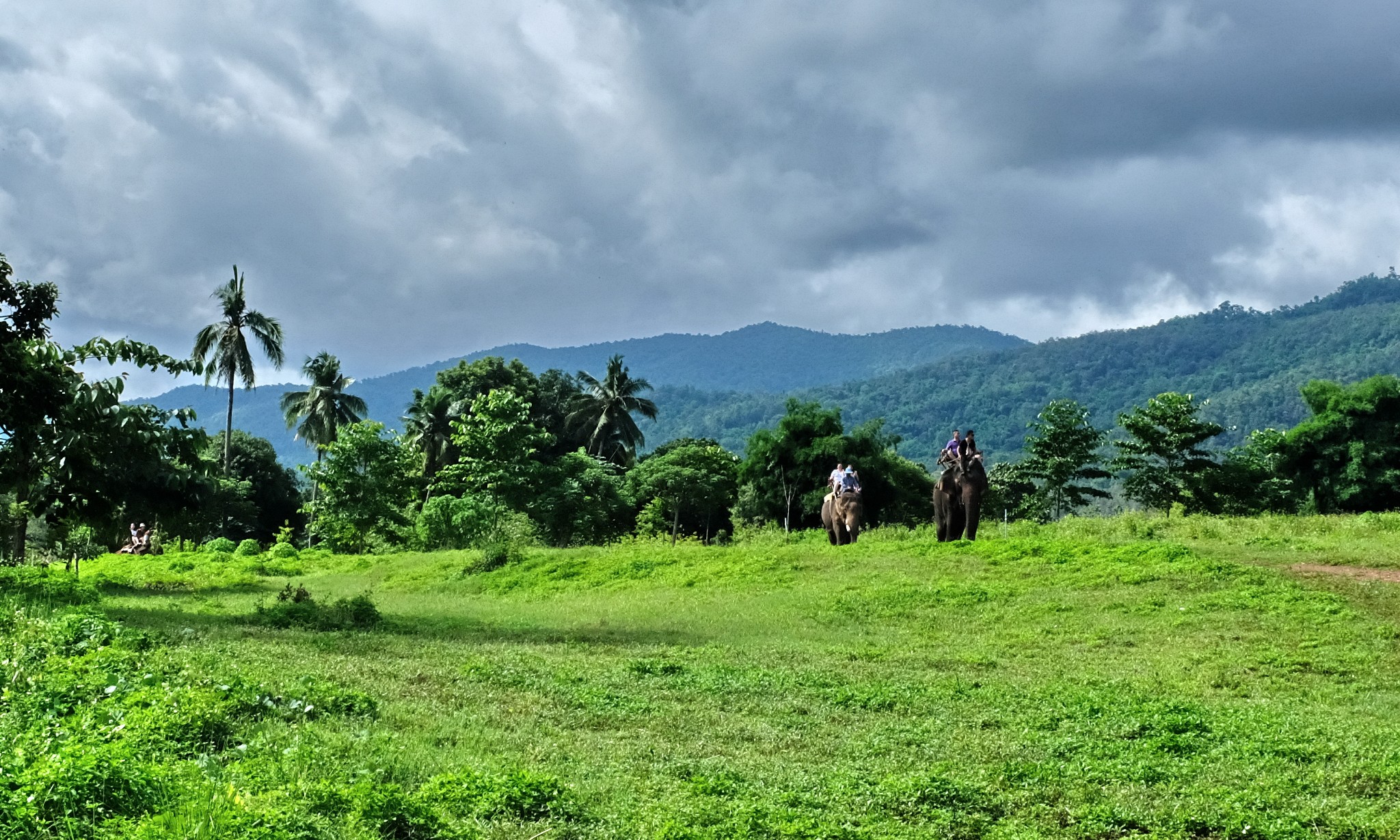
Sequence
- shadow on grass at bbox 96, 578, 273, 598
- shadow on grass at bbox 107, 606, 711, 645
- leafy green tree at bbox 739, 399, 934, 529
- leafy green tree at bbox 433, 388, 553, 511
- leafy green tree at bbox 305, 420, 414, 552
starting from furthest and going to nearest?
leafy green tree at bbox 739, 399, 934, 529, leafy green tree at bbox 305, 420, 414, 552, leafy green tree at bbox 433, 388, 553, 511, shadow on grass at bbox 96, 578, 273, 598, shadow on grass at bbox 107, 606, 711, 645

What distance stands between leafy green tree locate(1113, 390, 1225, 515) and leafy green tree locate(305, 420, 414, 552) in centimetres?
3498

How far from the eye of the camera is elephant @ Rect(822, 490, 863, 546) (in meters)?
29.7

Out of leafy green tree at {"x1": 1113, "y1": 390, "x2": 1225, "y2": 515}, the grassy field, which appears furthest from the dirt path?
leafy green tree at {"x1": 1113, "y1": 390, "x2": 1225, "y2": 515}

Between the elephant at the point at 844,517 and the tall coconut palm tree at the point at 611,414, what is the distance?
43318mm

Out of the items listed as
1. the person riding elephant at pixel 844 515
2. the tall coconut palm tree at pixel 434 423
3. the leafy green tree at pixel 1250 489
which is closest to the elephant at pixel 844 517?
the person riding elephant at pixel 844 515

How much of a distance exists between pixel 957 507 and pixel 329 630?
1606 centimetres

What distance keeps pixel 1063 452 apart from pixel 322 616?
51.2 metres

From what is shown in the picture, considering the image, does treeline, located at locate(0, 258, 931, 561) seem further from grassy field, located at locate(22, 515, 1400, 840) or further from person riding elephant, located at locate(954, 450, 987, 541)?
person riding elephant, located at locate(954, 450, 987, 541)

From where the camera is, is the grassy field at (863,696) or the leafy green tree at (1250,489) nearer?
the grassy field at (863,696)

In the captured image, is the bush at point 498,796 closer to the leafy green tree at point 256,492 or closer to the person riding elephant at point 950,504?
the person riding elephant at point 950,504

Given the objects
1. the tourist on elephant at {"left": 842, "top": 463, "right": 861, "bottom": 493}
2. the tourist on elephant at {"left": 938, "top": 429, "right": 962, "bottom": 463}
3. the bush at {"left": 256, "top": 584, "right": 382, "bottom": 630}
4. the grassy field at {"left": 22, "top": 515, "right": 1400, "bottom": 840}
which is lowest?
the grassy field at {"left": 22, "top": 515, "right": 1400, "bottom": 840}

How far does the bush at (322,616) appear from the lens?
1794 cm

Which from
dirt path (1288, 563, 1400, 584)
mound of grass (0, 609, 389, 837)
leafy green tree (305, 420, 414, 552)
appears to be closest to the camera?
mound of grass (0, 609, 389, 837)

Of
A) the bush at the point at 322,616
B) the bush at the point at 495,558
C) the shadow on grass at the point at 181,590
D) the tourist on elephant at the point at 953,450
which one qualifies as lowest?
the bush at the point at 322,616
